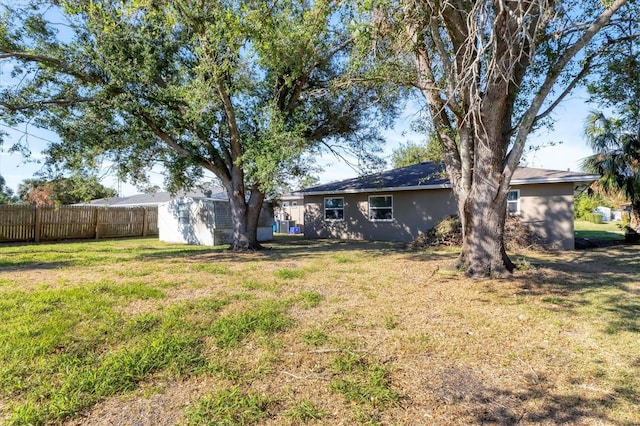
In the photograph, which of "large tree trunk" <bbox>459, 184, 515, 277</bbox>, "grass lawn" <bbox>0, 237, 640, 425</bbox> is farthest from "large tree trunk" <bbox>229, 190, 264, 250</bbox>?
"large tree trunk" <bbox>459, 184, 515, 277</bbox>

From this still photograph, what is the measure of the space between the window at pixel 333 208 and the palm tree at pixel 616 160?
35.9 feet

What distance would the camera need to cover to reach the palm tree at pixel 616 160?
13398 millimetres

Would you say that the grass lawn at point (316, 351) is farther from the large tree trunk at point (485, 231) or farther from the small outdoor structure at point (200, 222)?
the small outdoor structure at point (200, 222)

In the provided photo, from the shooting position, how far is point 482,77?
6512 mm

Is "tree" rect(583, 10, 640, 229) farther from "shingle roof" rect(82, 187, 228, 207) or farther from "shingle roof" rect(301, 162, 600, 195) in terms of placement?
"shingle roof" rect(82, 187, 228, 207)

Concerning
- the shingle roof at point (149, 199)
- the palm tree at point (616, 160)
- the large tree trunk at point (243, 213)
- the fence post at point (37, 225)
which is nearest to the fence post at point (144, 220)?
the fence post at point (37, 225)

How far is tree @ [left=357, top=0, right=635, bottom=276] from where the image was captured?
5742 millimetres

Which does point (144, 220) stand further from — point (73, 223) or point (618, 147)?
point (618, 147)

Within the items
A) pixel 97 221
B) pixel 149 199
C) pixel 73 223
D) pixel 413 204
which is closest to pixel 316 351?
pixel 413 204

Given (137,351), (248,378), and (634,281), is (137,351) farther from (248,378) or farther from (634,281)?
(634,281)

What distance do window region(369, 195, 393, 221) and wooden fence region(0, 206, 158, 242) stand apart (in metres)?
11.8

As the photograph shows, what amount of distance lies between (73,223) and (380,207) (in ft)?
45.7

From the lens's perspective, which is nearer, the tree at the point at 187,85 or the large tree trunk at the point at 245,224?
the tree at the point at 187,85

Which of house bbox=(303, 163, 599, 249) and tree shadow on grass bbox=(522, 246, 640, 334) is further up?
house bbox=(303, 163, 599, 249)
